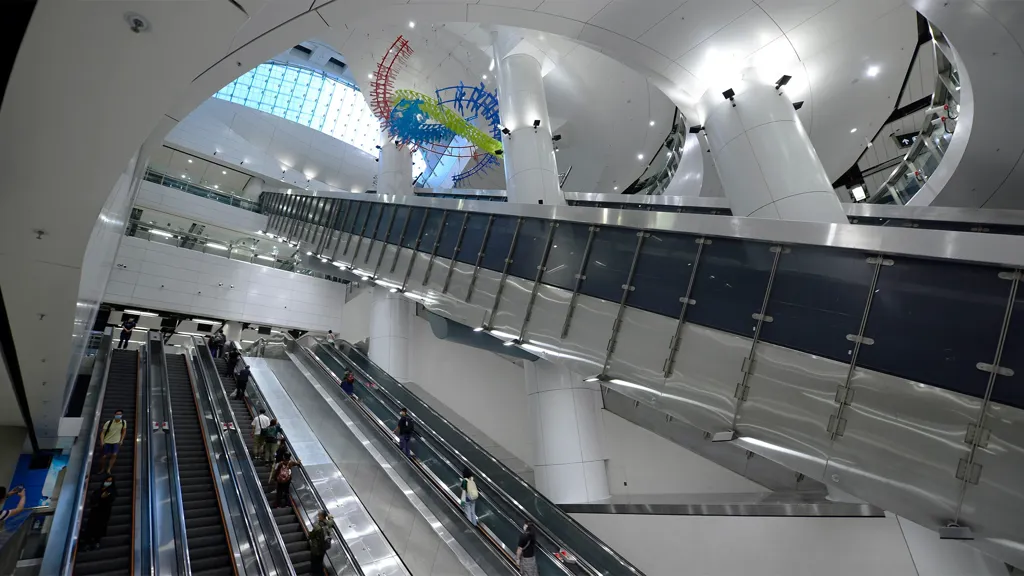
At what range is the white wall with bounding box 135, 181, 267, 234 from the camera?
26688 mm

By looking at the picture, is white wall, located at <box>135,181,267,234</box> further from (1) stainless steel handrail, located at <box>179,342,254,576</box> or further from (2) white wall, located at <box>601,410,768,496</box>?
(2) white wall, located at <box>601,410,768,496</box>

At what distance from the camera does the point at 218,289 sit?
80.9 ft

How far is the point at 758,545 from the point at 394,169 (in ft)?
68.5

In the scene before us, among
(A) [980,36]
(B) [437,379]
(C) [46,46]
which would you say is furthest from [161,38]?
(B) [437,379]

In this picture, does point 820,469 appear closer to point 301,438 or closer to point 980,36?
point 980,36

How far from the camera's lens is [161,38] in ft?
9.08

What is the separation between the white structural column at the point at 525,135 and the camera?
13453 millimetres

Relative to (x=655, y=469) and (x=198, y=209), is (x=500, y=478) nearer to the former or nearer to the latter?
(x=655, y=469)

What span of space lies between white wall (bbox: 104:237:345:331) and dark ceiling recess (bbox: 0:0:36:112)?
22.7 meters

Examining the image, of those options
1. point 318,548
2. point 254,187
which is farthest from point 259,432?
point 254,187

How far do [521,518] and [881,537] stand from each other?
5293mm

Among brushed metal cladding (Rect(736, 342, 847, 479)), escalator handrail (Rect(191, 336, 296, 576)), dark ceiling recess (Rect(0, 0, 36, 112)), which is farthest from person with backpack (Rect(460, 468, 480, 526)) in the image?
dark ceiling recess (Rect(0, 0, 36, 112))

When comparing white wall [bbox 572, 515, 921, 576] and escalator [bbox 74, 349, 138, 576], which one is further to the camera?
white wall [bbox 572, 515, 921, 576]

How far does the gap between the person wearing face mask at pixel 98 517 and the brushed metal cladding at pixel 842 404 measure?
22.4 ft
